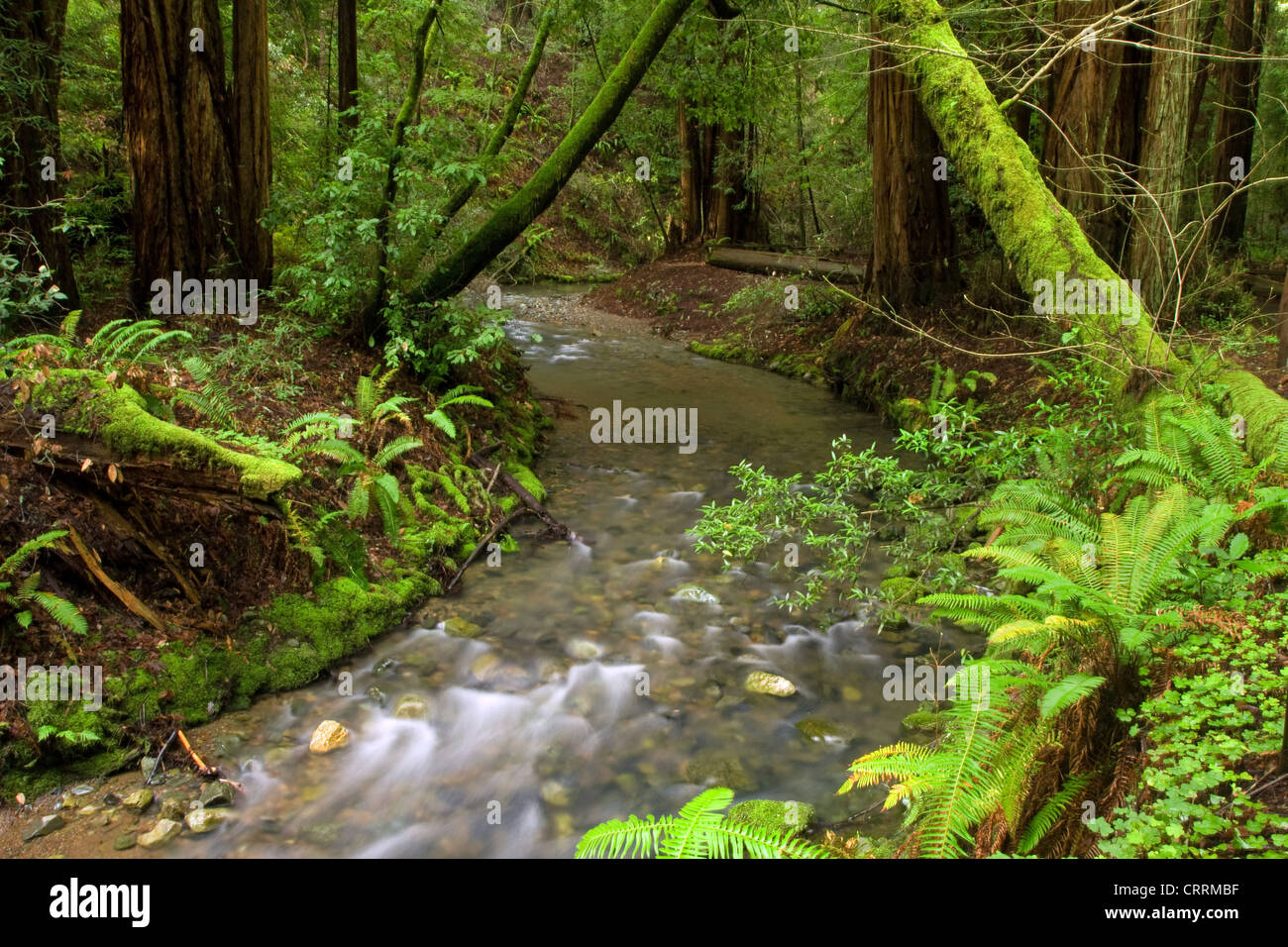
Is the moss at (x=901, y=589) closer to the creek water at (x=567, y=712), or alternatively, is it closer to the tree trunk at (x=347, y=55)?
the creek water at (x=567, y=712)

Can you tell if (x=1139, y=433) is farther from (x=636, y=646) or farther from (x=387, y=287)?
(x=387, y=287)

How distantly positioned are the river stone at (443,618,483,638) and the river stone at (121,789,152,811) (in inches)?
89.8

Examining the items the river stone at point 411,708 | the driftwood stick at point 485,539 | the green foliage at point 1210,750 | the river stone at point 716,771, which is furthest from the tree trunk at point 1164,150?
the river stone at point 411,708

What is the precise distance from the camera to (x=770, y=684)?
5.68 metres

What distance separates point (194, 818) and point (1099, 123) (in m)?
11.8

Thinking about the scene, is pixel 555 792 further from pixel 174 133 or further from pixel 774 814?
pixel 174 133

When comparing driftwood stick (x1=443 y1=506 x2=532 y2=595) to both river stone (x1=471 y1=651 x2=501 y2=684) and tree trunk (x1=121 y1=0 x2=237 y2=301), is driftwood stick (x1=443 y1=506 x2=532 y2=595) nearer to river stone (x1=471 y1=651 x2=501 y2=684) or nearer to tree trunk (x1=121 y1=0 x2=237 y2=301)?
river stone (x1=471 y1=651 x2=501 y2=684)

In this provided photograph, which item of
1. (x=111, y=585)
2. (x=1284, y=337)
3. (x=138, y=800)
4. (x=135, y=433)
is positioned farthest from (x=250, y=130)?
(x=1284, y=337)

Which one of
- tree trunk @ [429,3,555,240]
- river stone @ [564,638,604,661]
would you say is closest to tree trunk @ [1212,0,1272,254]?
tree trunk @ [429,3,555,240]

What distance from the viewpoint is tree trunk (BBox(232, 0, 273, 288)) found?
28.7 feet

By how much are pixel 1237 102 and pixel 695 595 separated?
16250 mm

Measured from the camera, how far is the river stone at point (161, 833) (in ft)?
13.3

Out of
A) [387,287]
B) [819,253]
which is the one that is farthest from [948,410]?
[819,253]

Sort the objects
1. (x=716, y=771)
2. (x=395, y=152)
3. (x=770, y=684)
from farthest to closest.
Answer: (x=395, y=152) < (x=770, y=684) < (x=716, y=771)
